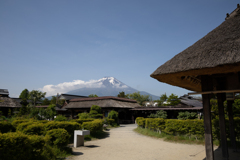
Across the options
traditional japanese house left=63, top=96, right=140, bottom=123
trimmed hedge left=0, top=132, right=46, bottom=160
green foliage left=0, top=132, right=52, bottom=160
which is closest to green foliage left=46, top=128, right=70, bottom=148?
green foliage left=0, top=132, right=52, bottom=160

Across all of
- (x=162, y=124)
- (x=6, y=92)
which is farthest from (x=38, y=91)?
(x=162, y=124)

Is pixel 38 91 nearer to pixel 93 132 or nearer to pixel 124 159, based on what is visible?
pixel 93 132

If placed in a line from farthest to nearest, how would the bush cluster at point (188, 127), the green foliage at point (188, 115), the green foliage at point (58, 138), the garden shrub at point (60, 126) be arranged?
the green foliage at point (188, 115), the bush cluster at point (188, 127), the garden shrub at point (60, 126), the green foliage at point (58, 138)

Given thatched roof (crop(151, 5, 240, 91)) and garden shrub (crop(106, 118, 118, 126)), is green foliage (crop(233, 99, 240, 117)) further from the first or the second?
garden shrub (crop(106, 118, 118, 126))

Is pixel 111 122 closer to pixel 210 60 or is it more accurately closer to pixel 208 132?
pixel 208 132

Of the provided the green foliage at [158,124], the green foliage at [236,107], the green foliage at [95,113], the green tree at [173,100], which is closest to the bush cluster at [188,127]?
the green foliage at [158,124]

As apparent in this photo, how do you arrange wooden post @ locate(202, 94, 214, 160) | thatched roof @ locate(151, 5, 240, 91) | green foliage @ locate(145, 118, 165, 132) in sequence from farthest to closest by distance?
green foliage @ locate(145, 118, 165, 132) < wooden post @ locate(202, 94, 214, 160) < thatched roof @ locate(151, 5, 240, 91)

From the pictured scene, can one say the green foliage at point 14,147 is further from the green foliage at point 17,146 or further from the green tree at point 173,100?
the green tree at point 173,100

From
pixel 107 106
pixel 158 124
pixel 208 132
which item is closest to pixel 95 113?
pixel 107 106

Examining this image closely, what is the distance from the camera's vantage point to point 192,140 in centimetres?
1023

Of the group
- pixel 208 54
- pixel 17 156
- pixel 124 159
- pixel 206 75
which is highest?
pixel 208 54

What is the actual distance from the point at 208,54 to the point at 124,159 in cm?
495

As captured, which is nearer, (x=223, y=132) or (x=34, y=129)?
(x=223, y=132)

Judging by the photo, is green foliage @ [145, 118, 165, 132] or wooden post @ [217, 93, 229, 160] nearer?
wooden post @ [217, 93, 229, 160]
